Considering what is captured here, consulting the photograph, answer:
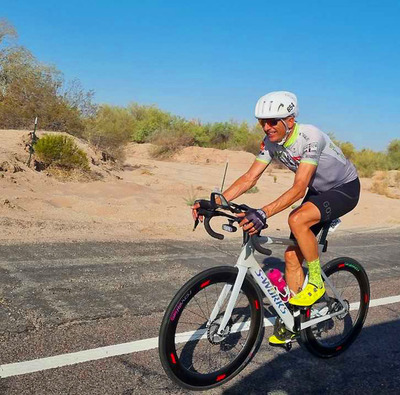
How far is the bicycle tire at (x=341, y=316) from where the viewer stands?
3930mm

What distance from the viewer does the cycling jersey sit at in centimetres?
369

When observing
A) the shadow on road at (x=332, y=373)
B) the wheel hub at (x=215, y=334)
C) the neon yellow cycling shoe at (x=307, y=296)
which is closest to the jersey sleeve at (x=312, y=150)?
the neon yellow cycling shoe at (x=307, y=296)

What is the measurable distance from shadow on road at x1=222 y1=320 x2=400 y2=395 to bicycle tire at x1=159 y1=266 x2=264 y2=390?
0.18 m

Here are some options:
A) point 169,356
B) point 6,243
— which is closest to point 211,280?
point 169,356

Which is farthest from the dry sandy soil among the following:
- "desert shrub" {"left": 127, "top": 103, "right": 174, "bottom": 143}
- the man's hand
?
"desert shrub" {"left": 127, "top": 103, "right": 174, "bottom": 143}

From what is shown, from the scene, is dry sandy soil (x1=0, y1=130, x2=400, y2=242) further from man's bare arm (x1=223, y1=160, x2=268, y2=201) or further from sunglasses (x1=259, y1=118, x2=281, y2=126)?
sunglasses (x1=259, y1=118, x2=281, y2=126)

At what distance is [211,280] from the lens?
3162 mm

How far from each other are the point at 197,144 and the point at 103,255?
118 feet

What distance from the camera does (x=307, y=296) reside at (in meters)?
3.70

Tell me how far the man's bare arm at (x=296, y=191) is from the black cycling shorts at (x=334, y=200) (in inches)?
11.1

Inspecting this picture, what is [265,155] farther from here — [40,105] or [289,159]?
[40,105]

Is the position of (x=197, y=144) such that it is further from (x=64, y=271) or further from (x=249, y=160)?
(x=64, y=271)

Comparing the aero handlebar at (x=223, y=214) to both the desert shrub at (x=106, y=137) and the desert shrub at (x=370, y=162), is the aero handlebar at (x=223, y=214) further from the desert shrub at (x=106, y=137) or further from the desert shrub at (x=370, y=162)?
the desert shrub at (x=370, y=162)

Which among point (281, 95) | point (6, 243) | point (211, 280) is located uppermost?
point (281, 95)
